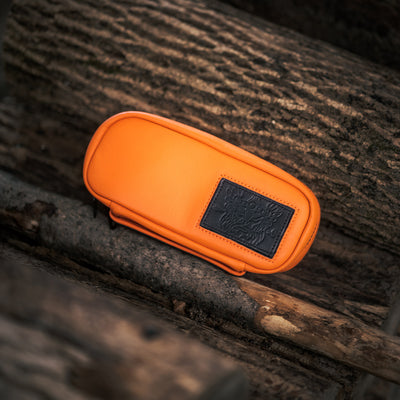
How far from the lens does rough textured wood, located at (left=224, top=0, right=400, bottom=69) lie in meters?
1.92

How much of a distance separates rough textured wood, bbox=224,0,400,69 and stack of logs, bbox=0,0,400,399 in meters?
0.37

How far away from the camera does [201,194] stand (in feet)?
4.74

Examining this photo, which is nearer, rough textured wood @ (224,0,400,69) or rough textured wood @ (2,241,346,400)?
rough textured wood @ (2,241,346,400)

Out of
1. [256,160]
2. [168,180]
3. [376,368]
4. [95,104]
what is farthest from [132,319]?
[95,104]

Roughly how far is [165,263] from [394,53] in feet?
6.33

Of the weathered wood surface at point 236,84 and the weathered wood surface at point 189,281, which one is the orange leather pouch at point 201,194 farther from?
the weathered wood surface at point 236,84

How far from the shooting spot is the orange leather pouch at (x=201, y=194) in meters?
1.41

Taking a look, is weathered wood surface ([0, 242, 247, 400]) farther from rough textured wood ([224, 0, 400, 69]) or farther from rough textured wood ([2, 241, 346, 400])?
rough textured wood ([224, 0, 400, 69])

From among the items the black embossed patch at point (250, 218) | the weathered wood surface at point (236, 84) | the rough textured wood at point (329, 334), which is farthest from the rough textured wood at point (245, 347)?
the weathered wood surface at point (236, 84)

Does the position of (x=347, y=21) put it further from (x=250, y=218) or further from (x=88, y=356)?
(x=88, y=356)

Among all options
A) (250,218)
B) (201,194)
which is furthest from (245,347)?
(201,194)

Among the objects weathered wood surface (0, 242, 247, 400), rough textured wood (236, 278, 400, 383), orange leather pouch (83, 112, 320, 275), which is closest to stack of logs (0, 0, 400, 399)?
rough textured wood (236, 278, 400, 383)

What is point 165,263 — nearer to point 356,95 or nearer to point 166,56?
point 166,56

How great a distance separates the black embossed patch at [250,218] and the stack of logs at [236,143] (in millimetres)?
236
